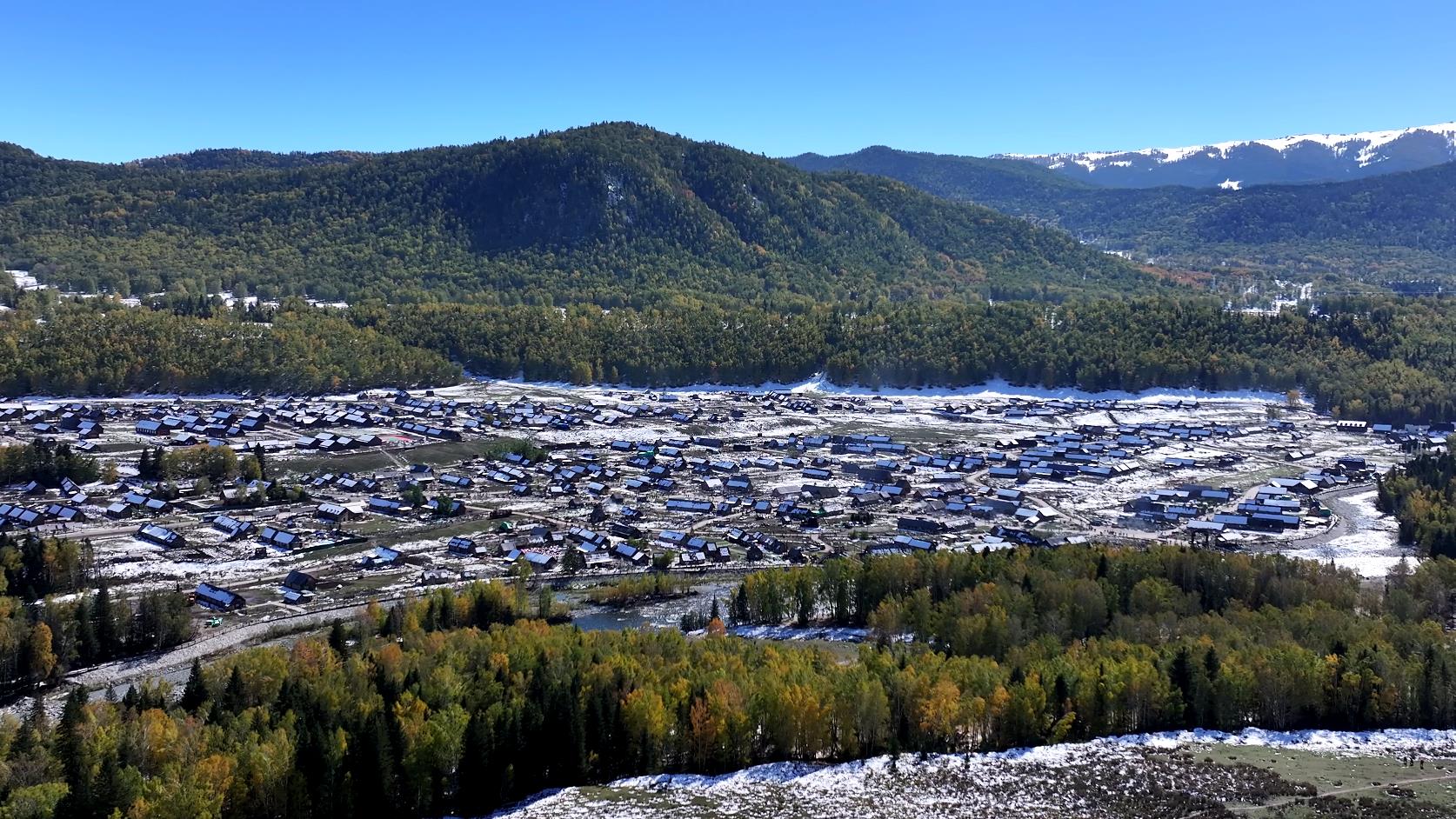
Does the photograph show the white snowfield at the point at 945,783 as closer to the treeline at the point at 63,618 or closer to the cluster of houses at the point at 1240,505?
the treeline at the point at 63,618

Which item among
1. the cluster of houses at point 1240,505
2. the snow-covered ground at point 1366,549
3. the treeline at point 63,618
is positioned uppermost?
the treeline at point 63,618

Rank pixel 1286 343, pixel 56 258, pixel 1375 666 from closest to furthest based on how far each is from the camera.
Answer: pixel 1375 666 < pixel 1286 343 < pixel 56 258

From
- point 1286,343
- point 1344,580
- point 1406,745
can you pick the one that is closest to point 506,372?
point 1286,343

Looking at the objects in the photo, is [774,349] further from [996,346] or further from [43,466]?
[43,466]

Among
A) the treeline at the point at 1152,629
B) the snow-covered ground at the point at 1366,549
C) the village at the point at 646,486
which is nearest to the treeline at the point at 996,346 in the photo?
the village at the point at 646,486

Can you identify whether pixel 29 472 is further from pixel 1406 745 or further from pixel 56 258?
pixel 56 258

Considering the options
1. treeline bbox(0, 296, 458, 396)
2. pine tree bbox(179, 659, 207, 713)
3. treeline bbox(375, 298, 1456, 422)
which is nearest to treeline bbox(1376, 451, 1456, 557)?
treeline bbox(375, 298, 1456, 422)
